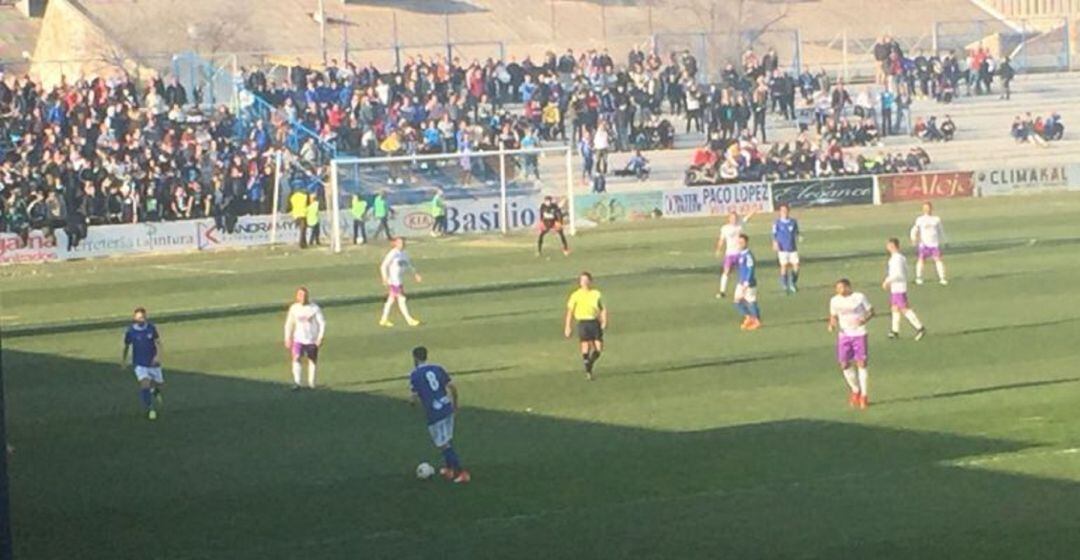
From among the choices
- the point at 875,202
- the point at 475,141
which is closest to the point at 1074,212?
the point at 875,202

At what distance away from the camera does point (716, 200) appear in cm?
6309

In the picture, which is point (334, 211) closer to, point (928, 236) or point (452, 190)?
point (452, 190)

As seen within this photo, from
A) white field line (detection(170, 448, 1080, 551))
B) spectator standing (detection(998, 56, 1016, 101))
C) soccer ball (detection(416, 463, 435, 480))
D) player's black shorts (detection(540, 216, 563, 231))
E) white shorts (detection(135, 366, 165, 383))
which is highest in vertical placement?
spectator standing (detection(998, 56, 1016, 101))

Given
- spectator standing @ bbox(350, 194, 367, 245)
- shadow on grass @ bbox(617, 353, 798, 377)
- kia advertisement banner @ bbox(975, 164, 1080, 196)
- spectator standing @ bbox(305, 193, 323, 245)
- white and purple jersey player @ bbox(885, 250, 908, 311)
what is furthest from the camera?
kia advertisement banner @ bbox(975, 164, 1080, 196)

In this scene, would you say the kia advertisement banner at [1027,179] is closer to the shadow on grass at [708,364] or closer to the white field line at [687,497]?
the shadow on grass at [708,364]

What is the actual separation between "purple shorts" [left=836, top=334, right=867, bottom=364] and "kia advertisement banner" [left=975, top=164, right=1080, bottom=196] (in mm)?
42709

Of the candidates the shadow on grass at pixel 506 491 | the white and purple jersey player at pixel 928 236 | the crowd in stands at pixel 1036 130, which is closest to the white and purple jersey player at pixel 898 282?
the white and purple jersey player at pixel 928 236

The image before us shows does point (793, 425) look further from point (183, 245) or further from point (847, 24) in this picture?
point (847, 24)

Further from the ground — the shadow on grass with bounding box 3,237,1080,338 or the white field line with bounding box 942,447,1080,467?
the shadow on grass with bounding box 3,237,1080,338

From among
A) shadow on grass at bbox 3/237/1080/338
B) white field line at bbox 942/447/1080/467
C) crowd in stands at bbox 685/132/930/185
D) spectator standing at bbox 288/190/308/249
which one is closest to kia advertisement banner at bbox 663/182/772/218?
crowd in stands at bbox 685/132/930/185

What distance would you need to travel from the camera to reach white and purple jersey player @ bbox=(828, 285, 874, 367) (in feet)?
84.5

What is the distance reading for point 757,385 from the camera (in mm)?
28250

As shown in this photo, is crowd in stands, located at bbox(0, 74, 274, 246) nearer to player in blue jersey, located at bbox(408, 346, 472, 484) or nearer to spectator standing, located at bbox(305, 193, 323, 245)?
spectator standing, located at bbox(305, 193, 323, 245)

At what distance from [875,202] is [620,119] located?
9.21 meters
